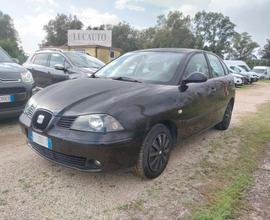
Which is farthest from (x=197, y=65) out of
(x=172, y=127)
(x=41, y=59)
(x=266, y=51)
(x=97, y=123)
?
(x=266, y=51)

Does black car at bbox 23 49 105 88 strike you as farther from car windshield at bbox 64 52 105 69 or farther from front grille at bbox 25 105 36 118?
front grille at bbox 25 105 36 118

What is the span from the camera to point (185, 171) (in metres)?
3.58

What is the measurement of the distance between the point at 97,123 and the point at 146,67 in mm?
1514

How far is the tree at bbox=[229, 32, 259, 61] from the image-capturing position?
68.4 m

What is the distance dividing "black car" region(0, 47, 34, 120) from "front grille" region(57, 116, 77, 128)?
97.3 inches

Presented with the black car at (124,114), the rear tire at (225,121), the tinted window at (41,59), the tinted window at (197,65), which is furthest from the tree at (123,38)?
the black car at (124,114)

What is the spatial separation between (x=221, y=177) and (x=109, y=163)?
1.50 m

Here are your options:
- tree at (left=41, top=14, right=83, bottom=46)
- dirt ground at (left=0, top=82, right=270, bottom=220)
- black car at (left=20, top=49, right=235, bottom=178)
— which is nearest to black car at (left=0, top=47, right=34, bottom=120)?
dirt ground at (left=0, top=82, right=270, bottom=220)

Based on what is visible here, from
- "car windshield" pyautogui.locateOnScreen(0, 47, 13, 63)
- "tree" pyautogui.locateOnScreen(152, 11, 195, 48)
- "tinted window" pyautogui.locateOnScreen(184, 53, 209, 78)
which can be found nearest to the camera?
"tinted window" pyautogui.locateOnScreen(184, 53, 209, 78)

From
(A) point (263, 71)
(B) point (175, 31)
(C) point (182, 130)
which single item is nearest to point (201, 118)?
(C) point (182, 130)

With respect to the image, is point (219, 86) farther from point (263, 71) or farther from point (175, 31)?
point (175, 31)

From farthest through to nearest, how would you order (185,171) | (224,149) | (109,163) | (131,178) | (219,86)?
(219,86) < (224,149) < (185,171) < (131,178) < (109,163)

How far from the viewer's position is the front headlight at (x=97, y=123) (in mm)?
2732

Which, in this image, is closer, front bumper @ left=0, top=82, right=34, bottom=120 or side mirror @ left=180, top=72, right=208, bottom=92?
side mirror @ left=180, top=72, right=208, bottom=92
